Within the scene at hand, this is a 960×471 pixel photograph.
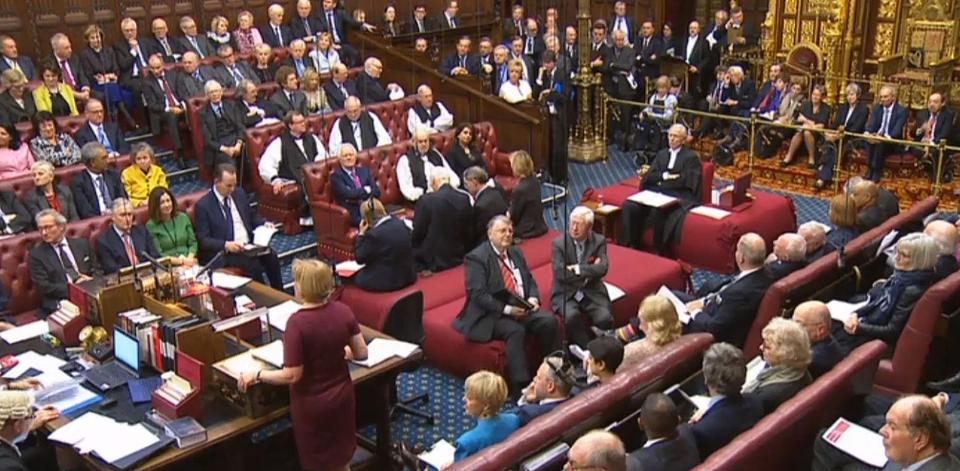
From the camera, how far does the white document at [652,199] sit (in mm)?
7925

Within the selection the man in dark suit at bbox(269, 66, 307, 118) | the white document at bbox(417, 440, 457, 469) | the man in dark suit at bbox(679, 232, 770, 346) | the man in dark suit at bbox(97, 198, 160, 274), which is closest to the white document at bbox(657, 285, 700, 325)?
the man in dark suit at bbox(679, 232, 770, 346)

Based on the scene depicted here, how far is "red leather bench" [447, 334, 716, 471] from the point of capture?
139 inches

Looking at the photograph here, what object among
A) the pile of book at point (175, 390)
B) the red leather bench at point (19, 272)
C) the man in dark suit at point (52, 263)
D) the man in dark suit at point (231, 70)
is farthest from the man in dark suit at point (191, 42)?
the pile of book at point (175, 390)

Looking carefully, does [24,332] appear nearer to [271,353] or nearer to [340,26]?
[271,353]

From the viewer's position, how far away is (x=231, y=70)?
411 inches

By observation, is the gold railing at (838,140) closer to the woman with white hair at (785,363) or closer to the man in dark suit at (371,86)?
the man in dark suit at (371,86)

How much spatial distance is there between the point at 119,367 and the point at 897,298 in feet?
13.2

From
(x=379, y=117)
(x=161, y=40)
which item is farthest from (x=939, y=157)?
(x=161, y=40)

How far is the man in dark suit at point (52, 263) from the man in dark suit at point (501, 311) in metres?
2.38

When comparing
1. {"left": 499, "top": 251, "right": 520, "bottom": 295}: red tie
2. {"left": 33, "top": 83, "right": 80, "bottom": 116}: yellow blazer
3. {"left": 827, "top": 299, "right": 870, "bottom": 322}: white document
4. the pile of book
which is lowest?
{"left": 827, "top": 299, "right": 870, "bottom": 322}: white document

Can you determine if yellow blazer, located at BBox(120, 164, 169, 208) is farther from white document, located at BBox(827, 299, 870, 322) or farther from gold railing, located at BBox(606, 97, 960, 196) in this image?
gold railing, located at BBox(606, 97, 960, 196)

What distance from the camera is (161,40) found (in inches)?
421

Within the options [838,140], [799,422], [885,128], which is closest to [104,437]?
[799,422]

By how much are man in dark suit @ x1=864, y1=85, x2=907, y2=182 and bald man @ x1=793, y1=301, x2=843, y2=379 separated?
5.78 m
